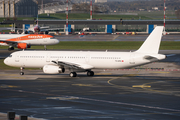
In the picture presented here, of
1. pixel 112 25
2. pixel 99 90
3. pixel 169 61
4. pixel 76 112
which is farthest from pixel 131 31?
pixel 76 112

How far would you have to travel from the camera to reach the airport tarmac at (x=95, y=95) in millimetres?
28109

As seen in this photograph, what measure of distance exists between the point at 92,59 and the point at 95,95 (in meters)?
14.3

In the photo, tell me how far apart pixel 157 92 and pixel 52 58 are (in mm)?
19949

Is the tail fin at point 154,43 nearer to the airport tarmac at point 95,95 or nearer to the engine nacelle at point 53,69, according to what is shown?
the airport tarmac at point 95,95

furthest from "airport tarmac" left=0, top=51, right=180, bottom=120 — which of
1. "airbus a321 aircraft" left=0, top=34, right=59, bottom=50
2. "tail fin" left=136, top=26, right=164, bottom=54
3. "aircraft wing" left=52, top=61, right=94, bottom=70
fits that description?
"airbus a321 aircraft" left=0, top=34, right=59, bottom=50

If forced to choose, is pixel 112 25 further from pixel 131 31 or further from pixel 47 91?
pixel 47 91

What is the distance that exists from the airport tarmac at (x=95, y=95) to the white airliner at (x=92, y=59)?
1.90 meters

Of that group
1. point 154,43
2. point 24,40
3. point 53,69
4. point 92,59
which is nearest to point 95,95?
point 53,69

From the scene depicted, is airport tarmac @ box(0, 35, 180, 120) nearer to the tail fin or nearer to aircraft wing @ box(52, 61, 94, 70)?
aircraft wing @ box(52, 61, 94, 70)

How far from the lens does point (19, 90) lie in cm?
3944

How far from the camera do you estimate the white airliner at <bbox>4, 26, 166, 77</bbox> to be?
48719 millimetres

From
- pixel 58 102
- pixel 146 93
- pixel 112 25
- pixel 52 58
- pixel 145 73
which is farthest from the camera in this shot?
pixel 112 25

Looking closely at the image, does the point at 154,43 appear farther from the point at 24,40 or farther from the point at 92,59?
the point at 24,40

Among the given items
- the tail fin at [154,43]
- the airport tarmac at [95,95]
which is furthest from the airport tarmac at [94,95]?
the tail fin at [154,43]
